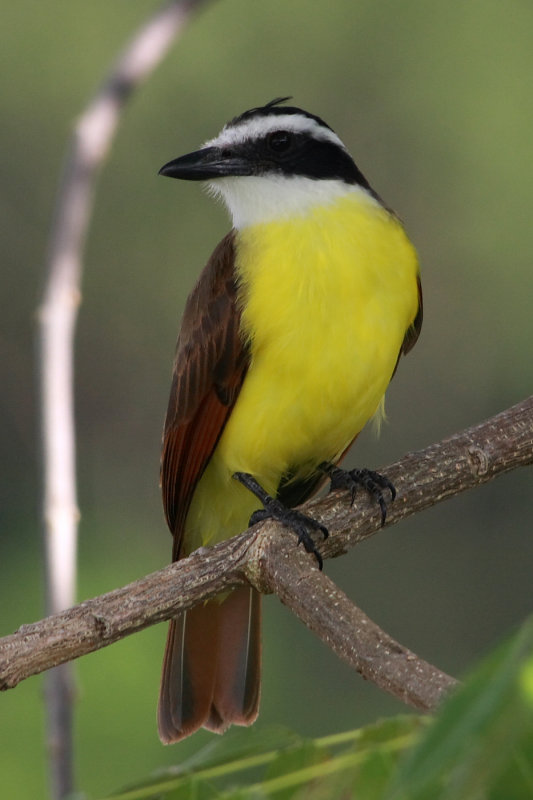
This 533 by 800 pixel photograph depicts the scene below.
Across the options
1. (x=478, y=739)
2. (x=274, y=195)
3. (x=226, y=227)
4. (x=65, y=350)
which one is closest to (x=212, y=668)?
(x=274, y=195)

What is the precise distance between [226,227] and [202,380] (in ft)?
24.8

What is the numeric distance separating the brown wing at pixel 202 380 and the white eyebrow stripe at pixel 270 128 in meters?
0.29

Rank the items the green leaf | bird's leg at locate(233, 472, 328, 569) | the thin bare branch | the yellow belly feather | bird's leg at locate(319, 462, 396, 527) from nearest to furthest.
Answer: the green leaf < the thin bare branch < bird's leg at locate(233, 472, 328, 569) < bird's leg at locate(319, 462, 396, 527) < the yellow belly feather

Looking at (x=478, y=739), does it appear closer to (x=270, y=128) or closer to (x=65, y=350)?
(x=65, y=350)

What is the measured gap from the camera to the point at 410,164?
11773mm

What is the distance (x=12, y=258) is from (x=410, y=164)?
3.85m

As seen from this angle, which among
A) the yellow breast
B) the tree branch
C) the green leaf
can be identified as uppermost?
the yellow breast

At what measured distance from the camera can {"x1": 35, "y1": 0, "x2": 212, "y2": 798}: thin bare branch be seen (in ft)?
8.23

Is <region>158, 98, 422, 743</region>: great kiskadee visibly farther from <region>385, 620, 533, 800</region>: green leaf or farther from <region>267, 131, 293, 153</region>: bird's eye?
<region>385, 620, 533, 800</region>: green leaf

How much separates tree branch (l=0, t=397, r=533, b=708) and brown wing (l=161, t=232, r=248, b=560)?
513mm

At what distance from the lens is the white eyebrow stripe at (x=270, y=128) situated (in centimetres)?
365

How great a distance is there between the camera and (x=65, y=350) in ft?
8.40

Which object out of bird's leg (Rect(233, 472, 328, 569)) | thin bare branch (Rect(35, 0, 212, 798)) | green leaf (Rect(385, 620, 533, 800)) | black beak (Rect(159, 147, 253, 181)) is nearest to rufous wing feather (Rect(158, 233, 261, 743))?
black beak (Rect(159, 147, 253, 181))

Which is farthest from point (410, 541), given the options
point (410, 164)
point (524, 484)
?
point (410, 164)
